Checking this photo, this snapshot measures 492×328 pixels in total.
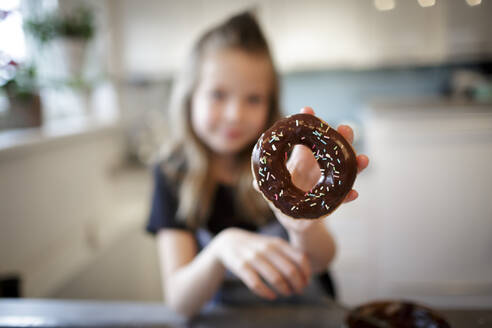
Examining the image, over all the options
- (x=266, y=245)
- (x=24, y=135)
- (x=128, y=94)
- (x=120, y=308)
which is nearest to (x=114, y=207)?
(x=24, y=135)

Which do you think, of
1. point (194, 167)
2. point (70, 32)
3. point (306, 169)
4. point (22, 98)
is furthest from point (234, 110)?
point (70, 32)

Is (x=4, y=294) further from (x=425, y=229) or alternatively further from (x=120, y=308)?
(x=425, y=229)

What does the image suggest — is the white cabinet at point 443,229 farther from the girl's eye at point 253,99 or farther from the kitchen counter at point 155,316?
the girl's eye at point 253,99

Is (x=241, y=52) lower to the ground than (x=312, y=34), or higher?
lower

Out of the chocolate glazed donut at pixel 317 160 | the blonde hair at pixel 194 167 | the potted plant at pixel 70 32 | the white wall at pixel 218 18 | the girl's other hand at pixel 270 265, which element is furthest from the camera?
the white wall at pixel 218 18

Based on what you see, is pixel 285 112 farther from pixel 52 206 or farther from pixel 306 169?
pixel 52 206

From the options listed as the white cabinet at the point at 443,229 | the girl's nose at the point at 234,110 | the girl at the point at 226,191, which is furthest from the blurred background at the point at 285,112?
the girl's nose at the point at 234,110

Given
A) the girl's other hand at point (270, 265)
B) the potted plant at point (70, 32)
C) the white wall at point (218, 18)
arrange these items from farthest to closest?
the white wall at point (218, 18), the potted plant at point (70, 32), the girl's other hand at point (270, 265)

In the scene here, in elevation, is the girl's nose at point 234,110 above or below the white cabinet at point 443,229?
above
